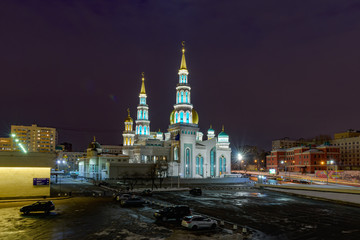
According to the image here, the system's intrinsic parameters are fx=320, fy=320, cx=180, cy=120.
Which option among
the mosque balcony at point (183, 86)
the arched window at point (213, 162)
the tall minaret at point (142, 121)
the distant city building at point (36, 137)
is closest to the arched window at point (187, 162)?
the arched window at point (213, 162)

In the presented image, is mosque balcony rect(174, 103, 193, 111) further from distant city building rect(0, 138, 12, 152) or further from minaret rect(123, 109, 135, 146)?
distant city building rect(0, 138, 12, 152)

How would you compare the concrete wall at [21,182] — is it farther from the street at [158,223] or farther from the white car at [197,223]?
Result: the white car at [197,223]

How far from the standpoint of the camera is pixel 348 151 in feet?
389

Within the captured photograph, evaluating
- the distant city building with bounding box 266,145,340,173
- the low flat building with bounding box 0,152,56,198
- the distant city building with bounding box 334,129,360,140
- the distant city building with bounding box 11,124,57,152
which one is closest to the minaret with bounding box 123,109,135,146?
the distant city building with bounding box 266,145,340,173

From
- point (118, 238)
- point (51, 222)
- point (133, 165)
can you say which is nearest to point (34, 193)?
point (51, 222)

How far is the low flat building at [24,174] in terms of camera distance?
36.5m

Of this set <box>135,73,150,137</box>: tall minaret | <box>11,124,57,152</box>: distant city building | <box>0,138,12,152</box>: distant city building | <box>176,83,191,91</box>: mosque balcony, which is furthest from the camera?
<box>11,124,57,152</box>: distant city building

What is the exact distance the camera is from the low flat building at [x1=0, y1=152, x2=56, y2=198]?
36500 mm

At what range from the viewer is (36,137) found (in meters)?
182

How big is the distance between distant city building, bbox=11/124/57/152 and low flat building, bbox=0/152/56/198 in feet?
494

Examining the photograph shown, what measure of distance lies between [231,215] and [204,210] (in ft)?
10.8

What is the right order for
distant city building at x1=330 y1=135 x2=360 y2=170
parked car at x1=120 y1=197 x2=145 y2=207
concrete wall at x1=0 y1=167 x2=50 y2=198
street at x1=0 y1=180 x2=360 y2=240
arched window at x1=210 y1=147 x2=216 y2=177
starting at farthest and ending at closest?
distant city building at x1=330 y1=135 x2=360 y2=170
arched window at x1=210 y1=147 x2=216 y2=177
concrete wall at x1=0 y1=167 x2=50 y2=198
parked car at x1=120 y1=197 x2=145 y2=207
street at x1=0 y1=180 x2=360 y2=240

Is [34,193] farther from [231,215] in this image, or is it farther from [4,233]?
[231,215]

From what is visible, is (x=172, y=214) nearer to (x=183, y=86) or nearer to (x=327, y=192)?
(x=327, y=192)
